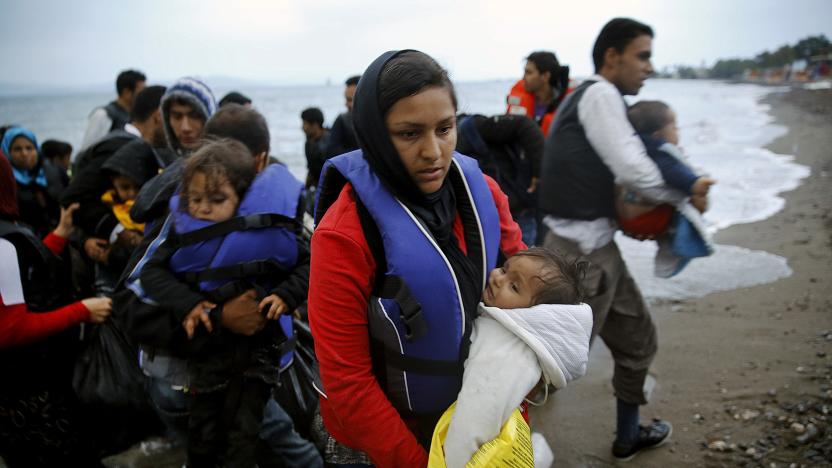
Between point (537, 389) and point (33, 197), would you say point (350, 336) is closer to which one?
point (537, 389)

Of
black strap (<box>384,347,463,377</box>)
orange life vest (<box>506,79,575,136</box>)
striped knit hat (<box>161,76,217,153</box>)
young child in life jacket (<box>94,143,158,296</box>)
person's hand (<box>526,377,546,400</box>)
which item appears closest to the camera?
black strap (<box>384,347,463,377</box>)

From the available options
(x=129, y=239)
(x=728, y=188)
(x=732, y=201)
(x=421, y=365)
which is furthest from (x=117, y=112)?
(x=728, y=188)

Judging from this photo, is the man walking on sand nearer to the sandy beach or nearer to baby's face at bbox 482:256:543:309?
the sandy beach

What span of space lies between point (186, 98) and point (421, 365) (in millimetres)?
2386

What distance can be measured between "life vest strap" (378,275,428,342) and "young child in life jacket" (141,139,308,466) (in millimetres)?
870

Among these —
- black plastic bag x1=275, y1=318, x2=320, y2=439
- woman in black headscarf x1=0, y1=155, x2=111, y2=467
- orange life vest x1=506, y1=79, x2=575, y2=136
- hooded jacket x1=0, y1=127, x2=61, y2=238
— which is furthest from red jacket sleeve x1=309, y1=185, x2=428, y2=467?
orange life vest x1=506, y1=79, x2=575, y2=136

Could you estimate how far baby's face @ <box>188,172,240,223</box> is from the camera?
6.63 ft

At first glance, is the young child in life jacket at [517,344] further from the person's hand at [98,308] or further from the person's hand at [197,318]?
the person's hand at [98,308]

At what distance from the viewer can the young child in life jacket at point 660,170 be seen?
256 cm

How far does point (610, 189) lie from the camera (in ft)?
9.00

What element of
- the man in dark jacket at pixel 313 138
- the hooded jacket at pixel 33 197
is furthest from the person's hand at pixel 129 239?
the man in dark jacket at pixel 313 138

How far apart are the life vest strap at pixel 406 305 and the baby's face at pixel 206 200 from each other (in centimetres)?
103

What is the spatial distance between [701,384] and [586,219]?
180 centimetres

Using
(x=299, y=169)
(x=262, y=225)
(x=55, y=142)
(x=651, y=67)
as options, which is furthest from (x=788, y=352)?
(x=299, y=169)
